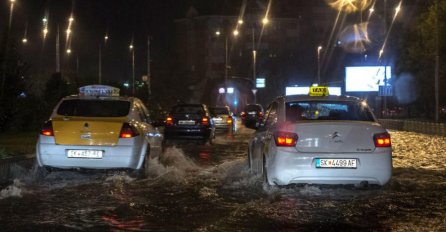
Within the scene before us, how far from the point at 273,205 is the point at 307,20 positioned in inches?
4028

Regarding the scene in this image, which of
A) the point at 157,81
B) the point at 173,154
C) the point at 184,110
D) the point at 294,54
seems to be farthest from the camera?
the point at 294,54

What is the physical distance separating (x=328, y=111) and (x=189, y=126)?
44.3 ft

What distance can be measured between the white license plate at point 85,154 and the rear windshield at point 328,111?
3430mm

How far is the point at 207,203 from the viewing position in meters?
9.23

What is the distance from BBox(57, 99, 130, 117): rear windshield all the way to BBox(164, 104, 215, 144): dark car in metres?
10.5

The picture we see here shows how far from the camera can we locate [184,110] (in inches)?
945

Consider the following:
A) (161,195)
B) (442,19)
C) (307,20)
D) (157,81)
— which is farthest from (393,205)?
(307,20)

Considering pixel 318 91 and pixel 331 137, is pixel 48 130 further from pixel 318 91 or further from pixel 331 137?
pixel 331 137

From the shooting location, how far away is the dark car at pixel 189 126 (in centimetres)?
2331

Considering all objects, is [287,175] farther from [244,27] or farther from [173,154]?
[244,27]

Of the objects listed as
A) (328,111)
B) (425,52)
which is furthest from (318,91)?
(425,52)

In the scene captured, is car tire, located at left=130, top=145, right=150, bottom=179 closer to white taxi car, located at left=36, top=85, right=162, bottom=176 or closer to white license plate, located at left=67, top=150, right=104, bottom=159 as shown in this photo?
white taxi car, located at left=36, top=85, right=162, bottom=176

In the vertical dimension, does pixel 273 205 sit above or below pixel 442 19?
below

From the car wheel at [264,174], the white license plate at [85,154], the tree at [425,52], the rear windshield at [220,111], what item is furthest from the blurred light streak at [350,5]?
the car wheel at [264,174]
